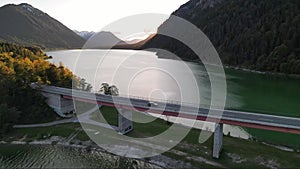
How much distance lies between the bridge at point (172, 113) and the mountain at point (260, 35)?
88.3m

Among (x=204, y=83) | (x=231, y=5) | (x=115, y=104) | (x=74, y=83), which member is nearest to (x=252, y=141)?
(x=115, y=104)

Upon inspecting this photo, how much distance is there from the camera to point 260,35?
146 metres

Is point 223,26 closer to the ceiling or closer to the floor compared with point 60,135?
closer to the ceiling

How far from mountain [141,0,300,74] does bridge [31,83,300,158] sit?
8833 cm

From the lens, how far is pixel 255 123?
31.7m

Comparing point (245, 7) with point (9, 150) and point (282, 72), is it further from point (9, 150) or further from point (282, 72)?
point (9, 150)

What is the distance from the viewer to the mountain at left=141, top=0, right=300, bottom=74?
400ft

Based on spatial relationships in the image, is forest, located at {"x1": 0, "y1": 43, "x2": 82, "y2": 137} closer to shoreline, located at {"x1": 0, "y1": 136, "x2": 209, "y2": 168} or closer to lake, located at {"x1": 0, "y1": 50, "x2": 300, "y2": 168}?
shoreline, located at {"x1": 0, "y1": 136, "x2": 209, "y2": 168}

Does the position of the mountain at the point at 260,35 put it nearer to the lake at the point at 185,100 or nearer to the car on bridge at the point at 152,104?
the lake at the point at 185,100

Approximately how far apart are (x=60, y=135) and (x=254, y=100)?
2075 inches

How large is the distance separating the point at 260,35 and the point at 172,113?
421ft

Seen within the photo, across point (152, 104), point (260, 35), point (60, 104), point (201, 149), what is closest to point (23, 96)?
point (60, 104)

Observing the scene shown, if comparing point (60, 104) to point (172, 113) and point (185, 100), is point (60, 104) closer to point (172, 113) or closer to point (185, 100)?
point (172, 113)

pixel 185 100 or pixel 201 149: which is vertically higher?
pixel 185 100
